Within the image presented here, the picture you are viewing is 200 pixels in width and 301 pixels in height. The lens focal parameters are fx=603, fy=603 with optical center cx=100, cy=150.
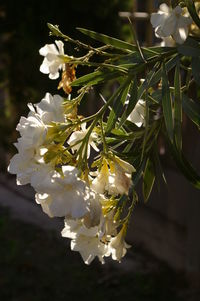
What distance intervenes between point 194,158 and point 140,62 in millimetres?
2291

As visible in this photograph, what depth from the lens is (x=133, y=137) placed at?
101 cm

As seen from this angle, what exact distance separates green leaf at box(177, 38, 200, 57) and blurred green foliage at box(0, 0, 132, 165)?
2.65m

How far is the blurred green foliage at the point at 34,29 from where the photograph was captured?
146 inches

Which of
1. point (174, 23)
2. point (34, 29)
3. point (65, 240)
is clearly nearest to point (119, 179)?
point (174, 23)

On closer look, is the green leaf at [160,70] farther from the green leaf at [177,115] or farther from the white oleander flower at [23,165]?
the white oleander flower at [23,165]

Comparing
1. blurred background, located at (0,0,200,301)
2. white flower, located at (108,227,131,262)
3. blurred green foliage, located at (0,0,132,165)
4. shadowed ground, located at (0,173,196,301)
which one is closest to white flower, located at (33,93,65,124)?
white flower, located at (108,227,131,262)

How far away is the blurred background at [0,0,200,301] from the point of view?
324 centimetres

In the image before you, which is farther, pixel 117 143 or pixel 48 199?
pixel 117 143

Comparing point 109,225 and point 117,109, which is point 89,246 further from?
point 117,109

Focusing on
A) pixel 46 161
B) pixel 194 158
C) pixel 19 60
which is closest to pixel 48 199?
pixel 46 161

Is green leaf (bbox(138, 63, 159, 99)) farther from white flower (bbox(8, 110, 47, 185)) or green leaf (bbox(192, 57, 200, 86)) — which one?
white flower (bbox(8, 110, 47, 185))

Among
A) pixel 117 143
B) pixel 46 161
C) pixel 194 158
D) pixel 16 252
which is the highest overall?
pixel 46 161

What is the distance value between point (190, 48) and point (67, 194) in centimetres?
30

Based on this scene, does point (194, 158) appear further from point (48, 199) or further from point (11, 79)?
point (48, 199)
